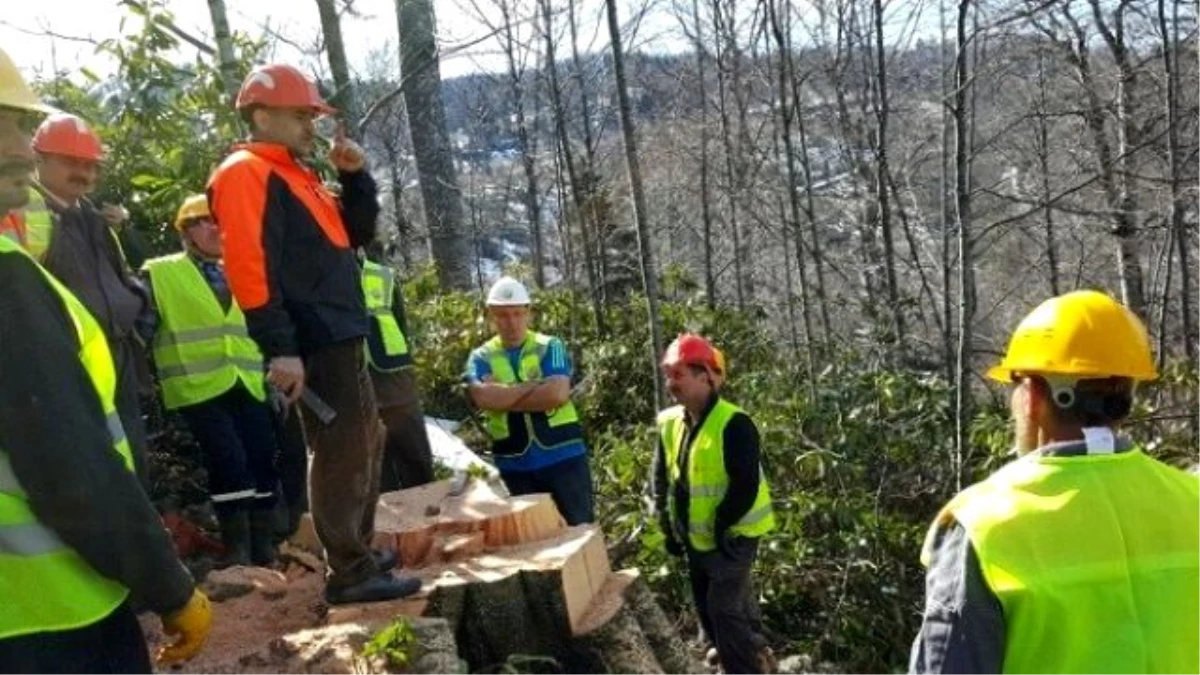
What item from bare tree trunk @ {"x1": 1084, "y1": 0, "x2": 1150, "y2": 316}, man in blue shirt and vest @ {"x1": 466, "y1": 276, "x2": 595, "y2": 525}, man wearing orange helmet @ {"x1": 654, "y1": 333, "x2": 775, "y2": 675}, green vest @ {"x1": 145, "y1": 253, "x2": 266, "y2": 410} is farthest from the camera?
bare tree trunk @ {"x1": 1084, "y1": 0, "x2": 1150, "y2": 316}

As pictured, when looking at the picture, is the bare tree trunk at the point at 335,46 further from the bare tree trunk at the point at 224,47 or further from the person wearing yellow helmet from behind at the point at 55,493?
the person wearing yellow helmet from behind at the point at 55,493

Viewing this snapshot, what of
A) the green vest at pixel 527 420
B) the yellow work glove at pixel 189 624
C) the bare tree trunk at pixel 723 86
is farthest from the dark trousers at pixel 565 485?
the bare tree trunk at pixel 723 86

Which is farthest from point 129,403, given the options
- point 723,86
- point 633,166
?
point 723,86

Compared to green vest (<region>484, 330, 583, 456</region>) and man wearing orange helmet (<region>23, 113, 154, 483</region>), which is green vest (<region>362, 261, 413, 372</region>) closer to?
green vest (<region>484, 330, 583, 456</region>)

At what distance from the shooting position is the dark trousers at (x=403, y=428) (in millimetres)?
6215

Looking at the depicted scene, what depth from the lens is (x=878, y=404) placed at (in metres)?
8.11

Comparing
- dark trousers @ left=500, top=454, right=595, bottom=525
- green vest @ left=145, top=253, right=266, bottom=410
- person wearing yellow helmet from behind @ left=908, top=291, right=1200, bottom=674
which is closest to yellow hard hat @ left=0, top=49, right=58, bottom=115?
person wearing yellow helmet from behind @ left=908, top=291, right=1200, bottom=674

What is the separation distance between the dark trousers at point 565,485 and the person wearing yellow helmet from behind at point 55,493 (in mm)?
4079

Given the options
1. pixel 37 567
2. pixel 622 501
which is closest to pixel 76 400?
pixel 37 567

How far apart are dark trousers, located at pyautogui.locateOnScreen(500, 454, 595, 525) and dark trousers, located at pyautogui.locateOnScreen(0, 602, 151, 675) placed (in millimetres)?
3980

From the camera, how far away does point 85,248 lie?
4879 millimetres

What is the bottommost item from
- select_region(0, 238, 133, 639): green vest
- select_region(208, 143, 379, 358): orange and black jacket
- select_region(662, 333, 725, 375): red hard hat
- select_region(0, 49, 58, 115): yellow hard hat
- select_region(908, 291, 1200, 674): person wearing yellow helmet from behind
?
select_region(662, 333, 725, 375): red hard hat

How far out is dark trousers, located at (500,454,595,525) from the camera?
6.22m

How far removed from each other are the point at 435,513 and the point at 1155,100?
36.0 ft
